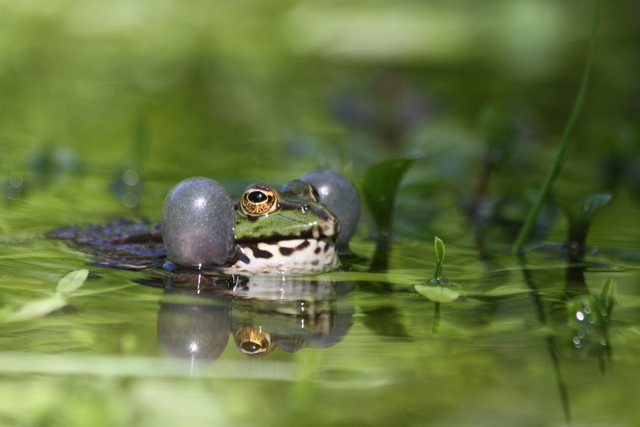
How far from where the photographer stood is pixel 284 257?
1.63 m

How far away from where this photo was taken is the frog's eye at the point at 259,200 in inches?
63.6

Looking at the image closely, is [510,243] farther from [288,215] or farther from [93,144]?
[93,144]

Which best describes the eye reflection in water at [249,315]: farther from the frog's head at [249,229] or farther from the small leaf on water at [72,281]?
the small leaf on water at [72,281]

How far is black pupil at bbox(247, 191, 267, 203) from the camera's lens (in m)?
1.62

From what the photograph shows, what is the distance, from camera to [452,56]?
21.6ft

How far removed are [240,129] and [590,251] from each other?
2519mm

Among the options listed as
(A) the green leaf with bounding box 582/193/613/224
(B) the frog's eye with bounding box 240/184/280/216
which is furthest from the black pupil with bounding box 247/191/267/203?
(A) the green leaf with bounding box 582/193/613/224

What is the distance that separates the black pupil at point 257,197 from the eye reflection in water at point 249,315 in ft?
0.56

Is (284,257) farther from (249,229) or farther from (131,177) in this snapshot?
(131,177)

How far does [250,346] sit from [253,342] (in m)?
0.02

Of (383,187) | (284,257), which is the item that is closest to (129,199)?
(383,187)

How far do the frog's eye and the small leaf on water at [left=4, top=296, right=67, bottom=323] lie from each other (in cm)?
43

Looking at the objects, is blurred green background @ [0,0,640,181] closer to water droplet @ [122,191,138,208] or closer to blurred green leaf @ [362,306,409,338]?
water droplet @ [122,191,138,208]

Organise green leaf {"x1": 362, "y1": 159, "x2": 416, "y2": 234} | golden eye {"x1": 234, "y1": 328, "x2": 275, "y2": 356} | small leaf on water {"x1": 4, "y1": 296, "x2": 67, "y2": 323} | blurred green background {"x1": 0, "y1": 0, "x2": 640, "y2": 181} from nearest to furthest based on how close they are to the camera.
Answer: golden eye {"x1": 234, "y1": 328, "x2": 275, "y2": 356}, small leaf on water {"x1": 4, "y1": 296, "x2": 67, "y2": 323}, green leaf {"x1": 362, "y1": 159, "x2": 416, "y2": 234}, blurred green background {"x1": 0, "y1": 0, "x2": 640, "y2": 181}
